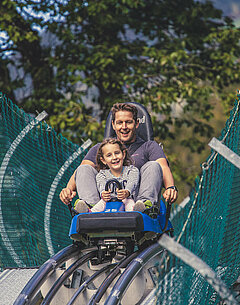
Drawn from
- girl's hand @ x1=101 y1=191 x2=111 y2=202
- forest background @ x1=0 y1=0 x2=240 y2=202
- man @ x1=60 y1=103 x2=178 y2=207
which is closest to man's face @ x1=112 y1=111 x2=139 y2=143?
man @ x1=60 y1=103 x2=178 y2=207

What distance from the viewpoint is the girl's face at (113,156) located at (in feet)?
13.7

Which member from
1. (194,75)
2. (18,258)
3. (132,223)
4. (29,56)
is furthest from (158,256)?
(29,56)

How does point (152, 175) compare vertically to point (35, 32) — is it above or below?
below

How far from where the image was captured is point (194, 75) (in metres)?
10.0

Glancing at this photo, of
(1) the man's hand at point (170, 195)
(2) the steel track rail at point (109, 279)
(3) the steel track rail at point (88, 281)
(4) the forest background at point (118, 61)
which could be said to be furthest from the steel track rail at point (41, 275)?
(4) the forest background at point (118, 61)

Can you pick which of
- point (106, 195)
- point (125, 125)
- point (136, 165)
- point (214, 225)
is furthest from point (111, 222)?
point (125, 125)

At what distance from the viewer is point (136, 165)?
4574 millimetres

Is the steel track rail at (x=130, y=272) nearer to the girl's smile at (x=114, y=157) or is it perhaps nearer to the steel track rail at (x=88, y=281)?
the steel track rail at (x=88, y=281)

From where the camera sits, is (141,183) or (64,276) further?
(141,183)

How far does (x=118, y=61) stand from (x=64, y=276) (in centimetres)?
653

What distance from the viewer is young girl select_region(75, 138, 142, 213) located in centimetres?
403

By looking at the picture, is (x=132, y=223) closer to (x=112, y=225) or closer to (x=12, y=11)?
(x=112, y=225)

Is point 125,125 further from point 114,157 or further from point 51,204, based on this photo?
point 51,204

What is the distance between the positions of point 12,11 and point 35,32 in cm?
70
